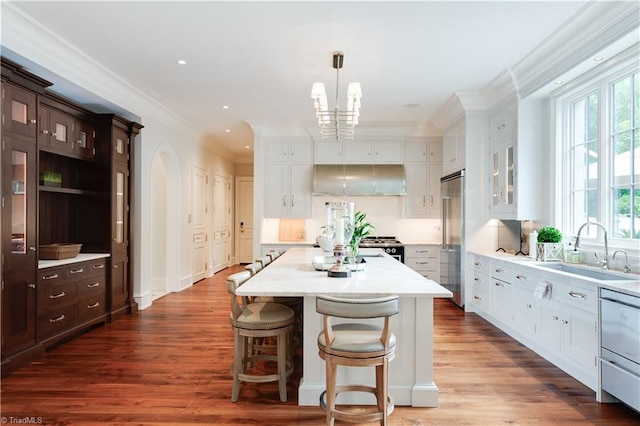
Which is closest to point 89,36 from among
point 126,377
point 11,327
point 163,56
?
point 163,56

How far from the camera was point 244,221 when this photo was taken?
34.6 feet

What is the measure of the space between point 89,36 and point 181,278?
14.3 feet

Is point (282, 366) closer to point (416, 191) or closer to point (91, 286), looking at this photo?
point (91, 286)

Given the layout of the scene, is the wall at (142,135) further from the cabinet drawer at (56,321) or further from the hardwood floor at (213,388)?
the hardwood floor at (213,388)

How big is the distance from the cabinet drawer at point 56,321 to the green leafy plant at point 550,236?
482cm

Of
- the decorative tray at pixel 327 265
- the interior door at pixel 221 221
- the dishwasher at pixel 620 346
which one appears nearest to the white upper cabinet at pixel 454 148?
the decorative tray at pixel 327 265

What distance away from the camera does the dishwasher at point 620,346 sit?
2.46 m

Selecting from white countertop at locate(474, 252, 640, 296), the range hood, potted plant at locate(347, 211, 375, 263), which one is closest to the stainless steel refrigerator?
the range hood

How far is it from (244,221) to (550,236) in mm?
7817

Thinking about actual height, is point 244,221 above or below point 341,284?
above

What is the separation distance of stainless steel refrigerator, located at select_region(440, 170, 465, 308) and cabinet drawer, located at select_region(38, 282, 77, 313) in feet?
15.4

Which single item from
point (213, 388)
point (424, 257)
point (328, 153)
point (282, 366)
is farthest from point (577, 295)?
point (328, 153)

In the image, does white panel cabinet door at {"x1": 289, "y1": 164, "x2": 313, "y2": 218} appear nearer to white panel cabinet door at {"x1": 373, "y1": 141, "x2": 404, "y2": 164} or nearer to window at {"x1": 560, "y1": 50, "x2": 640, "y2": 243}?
white panel cabinet door at {"x1": 373, "y1": 141, "x2": 404, "y2": 164}

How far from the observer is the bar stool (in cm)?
219
